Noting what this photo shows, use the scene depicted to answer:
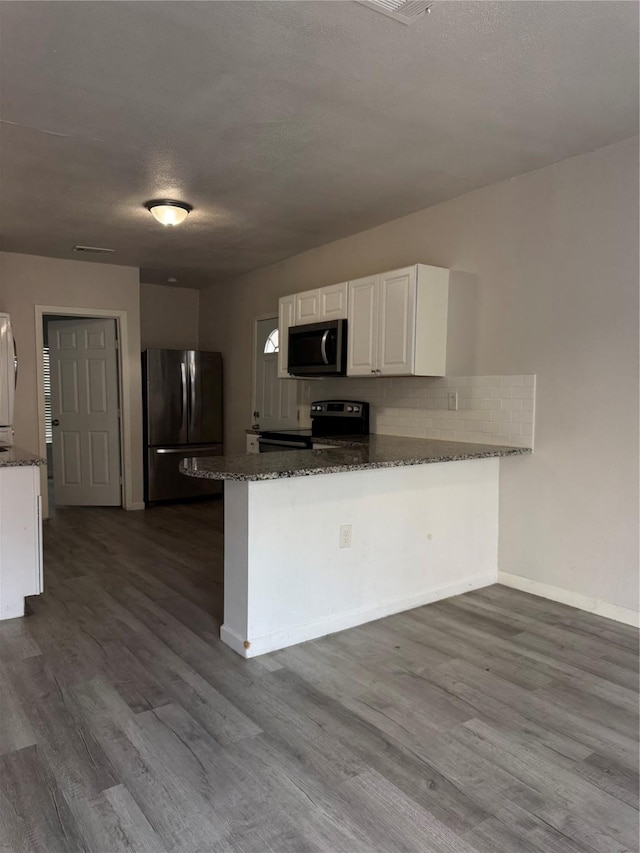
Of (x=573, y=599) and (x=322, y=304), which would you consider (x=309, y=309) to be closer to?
(x=322, y=304)

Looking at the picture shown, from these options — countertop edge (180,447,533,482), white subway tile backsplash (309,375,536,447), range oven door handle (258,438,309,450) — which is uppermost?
white subway tile backsplash (309,375,536,447)

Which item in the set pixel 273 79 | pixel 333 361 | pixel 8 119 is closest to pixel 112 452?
pixel 333 361

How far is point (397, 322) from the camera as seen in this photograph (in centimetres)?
392

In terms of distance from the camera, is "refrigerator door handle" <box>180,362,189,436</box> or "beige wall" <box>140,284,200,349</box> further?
"beige wall" <box>140,284,200,349</box>

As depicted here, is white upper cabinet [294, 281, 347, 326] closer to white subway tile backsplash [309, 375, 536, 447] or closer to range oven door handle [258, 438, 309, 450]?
white subway tile backsplash [309, 375, 536, 447]

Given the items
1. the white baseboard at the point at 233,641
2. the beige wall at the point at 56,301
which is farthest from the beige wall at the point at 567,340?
the beige wall at the point at 56,301

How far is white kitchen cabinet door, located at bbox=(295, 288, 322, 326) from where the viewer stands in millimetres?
4652

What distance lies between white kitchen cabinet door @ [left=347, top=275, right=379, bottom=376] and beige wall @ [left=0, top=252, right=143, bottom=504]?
2742mm

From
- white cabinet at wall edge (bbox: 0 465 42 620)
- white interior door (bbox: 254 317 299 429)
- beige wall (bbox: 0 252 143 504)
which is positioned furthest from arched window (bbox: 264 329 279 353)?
white cabinet at wall edge (bbox: 0 465 42 620)

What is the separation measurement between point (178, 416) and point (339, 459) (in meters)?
3.76

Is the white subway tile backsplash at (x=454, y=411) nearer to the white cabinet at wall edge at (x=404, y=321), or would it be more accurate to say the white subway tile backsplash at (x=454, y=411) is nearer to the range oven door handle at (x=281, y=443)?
the white cabinet at wall edge at (x=404, y=321)

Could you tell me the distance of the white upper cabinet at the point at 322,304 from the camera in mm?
4414

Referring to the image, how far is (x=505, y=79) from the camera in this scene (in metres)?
2.40

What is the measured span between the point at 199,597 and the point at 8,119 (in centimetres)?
265
